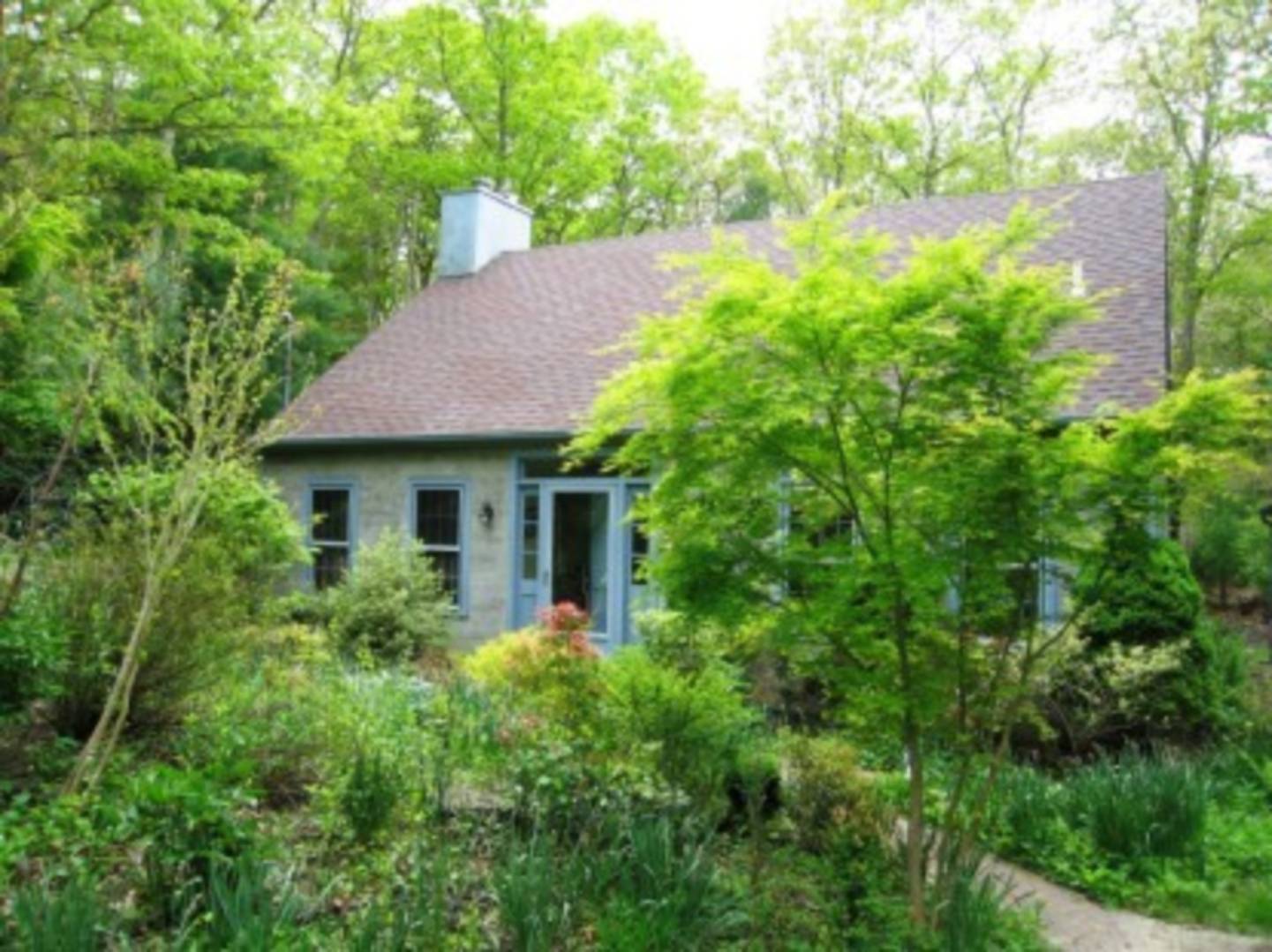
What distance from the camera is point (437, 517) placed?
13414 mm

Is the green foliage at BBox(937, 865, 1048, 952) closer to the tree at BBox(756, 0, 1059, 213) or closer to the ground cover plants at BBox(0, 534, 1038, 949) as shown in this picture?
the ground cover plants at BBox(0, 534, 1038, 949)

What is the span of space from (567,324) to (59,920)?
12207 mm

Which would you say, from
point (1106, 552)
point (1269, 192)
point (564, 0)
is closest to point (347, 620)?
point (1106, 552)

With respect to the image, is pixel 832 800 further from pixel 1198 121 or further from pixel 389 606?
pixel 1198 121

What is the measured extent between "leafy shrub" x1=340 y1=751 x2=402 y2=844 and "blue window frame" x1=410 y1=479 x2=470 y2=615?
8353 millimetres

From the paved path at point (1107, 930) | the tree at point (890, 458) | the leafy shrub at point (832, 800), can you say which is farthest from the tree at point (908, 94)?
the tree at point (890, 458)

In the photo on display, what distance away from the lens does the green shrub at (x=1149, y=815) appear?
219 inches

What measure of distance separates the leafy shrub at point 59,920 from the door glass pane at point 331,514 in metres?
11.2

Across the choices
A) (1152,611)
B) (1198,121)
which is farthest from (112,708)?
(1198,121)

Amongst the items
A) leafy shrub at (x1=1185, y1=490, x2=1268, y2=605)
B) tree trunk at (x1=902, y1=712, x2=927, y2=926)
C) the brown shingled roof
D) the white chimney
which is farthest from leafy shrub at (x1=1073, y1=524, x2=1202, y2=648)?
the white chimney

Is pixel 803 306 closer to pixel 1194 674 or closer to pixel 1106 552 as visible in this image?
pixel 1106 552

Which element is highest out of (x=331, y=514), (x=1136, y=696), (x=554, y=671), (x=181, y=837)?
(x=331, y=514)

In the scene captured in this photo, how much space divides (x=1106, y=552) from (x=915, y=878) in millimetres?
1539

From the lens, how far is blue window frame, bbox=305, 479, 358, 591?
14031mm
